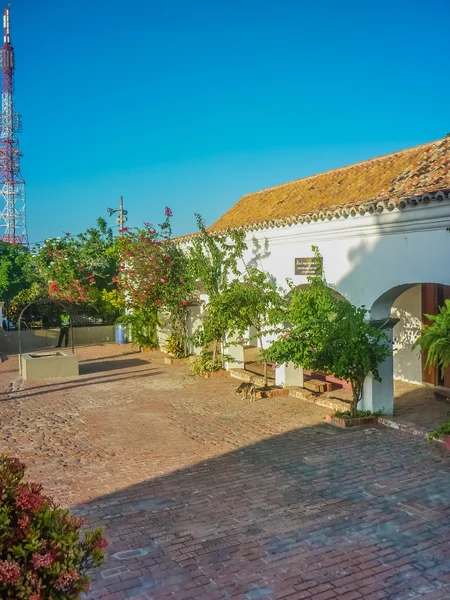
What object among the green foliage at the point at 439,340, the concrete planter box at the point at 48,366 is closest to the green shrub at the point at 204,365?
the concrete planter box at the point at 48,366

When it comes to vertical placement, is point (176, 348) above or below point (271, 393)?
above

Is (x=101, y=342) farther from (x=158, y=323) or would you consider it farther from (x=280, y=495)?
(x=280, y=495)

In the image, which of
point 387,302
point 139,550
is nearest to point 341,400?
point 387,302

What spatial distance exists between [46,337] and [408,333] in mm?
15150

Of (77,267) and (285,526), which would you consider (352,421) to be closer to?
(285,526)

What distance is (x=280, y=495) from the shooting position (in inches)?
274

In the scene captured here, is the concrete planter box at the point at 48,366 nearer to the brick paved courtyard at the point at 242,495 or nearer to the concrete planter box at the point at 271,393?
the brick paved courtyard at the point at 242,495

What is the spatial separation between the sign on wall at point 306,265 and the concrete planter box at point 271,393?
2.65m

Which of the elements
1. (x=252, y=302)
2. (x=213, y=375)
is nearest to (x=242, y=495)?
(x=252, y=302)

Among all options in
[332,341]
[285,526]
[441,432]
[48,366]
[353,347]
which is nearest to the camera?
[285,526]

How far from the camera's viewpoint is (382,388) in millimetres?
10359

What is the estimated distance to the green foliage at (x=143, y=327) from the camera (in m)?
19.0

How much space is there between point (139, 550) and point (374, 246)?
6599 mm

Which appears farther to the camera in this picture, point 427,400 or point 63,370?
point 63,370
